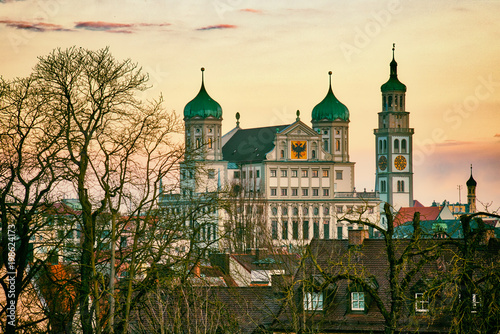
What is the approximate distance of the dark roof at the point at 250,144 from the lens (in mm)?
141125

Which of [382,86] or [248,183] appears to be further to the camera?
[382,86]

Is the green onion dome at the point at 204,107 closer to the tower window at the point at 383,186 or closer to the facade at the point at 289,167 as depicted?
the facade at the point at 289,167

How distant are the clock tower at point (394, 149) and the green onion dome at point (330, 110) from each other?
1642 cm

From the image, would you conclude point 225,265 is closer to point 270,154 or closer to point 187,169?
point 187,169

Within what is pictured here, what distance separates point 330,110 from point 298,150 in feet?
35.4

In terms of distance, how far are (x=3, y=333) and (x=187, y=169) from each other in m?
5.26

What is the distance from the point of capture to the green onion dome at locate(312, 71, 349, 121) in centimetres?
14800

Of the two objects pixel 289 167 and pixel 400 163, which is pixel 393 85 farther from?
pixel 289 167

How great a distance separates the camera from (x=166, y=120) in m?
24.0

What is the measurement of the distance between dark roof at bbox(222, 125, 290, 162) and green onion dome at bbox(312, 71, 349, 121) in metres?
8.04

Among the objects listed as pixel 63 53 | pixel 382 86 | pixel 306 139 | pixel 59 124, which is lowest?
pixel 59 124

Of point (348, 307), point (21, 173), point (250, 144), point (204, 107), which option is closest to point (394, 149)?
point (250, 144)

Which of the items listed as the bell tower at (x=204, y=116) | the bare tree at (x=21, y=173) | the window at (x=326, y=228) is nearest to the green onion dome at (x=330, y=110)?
the bell tower at (x=204, y=116)

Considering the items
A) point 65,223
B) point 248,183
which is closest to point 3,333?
point 65,223
